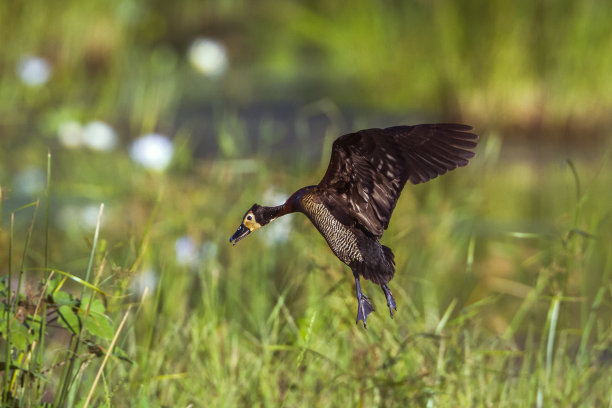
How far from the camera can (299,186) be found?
300 centimetres

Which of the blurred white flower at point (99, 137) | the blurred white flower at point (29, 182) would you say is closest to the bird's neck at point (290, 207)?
the blurred white flower at point (29, 182)

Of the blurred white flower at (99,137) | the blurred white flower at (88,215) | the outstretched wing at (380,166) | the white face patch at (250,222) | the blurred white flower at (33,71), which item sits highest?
the blurred white flower at (33,71)

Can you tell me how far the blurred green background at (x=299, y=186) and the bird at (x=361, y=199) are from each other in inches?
23.2

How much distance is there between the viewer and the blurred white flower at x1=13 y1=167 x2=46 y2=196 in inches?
158

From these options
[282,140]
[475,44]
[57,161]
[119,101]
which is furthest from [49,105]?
[475,44]

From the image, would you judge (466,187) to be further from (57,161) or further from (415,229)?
(57,161)

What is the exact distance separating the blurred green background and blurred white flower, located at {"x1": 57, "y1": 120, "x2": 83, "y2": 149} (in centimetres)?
2

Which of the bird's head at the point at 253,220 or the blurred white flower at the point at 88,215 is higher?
the blurred white flower at the point at 88,215

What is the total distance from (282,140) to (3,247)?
10.1 feet

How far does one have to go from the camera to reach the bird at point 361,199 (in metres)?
0.74

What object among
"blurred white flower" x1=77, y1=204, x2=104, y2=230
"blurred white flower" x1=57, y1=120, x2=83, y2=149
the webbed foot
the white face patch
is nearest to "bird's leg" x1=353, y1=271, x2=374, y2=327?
the webbed foot

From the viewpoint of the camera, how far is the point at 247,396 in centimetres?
196

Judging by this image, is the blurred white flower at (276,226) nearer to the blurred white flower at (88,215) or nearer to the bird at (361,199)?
the blurred white flower at (88,215)

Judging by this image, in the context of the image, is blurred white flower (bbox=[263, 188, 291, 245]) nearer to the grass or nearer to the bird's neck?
the grass
